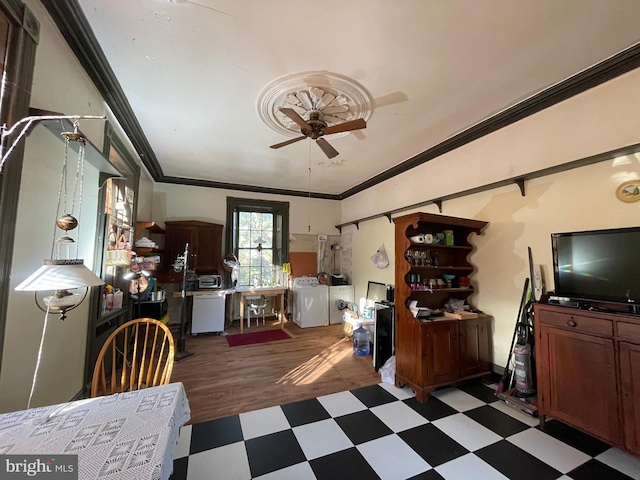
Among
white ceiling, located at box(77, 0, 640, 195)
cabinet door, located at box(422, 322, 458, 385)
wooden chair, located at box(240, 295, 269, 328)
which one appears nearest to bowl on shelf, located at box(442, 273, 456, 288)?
cabinet door, located at box(422, 322, 458, 385)

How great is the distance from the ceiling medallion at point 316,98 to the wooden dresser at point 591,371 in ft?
8.01

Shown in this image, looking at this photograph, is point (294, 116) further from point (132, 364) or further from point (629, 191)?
point (629, 191)

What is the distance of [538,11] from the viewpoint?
1.60 m

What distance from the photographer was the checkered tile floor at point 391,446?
165 centimetres

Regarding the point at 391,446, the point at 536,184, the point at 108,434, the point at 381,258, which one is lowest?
the point at 391,446

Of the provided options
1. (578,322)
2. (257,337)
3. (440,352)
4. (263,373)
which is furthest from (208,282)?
(578,322)

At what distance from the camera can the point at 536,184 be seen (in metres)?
2.55

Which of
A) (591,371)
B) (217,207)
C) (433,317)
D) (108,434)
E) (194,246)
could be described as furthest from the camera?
(217,207)

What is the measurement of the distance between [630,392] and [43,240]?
150 inches

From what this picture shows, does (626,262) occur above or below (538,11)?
below

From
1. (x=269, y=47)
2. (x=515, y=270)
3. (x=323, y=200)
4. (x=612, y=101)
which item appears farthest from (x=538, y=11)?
(x=323, y=200)

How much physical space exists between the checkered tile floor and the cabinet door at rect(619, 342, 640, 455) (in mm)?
217

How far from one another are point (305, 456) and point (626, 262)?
267 cm

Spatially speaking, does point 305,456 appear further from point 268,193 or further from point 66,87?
point 268,193
